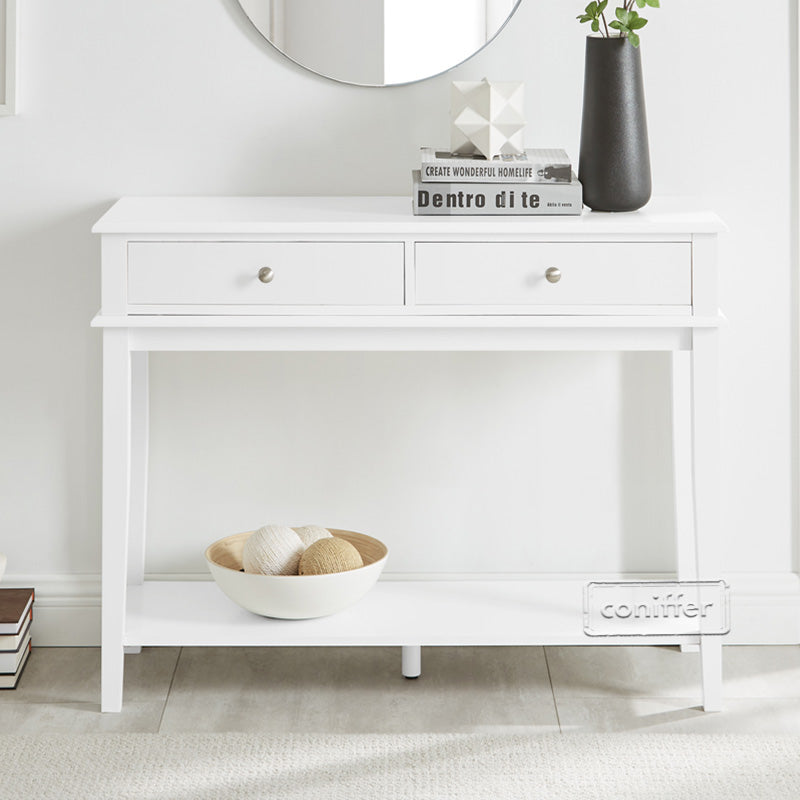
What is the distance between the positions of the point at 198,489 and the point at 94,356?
0.33m

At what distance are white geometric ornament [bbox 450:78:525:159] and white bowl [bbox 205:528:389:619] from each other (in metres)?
0.75

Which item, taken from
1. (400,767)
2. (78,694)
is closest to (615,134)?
(400,767)

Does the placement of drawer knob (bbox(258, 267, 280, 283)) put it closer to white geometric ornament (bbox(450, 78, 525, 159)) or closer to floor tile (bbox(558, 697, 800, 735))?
white geometric ornament (bbox(450, 78, 525, 159))

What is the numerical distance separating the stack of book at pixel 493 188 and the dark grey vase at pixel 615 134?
0.08 meters

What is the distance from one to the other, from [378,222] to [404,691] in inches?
33.0

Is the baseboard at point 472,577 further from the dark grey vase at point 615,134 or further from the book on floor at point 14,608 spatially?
the dark grey vase at point 615,134

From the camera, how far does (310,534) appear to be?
2.16 metres

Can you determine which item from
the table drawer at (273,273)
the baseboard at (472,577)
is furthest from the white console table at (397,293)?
the baseboard at (472,577)

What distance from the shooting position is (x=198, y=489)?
2.34 meters

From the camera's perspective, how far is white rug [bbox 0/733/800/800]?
70.7 inches

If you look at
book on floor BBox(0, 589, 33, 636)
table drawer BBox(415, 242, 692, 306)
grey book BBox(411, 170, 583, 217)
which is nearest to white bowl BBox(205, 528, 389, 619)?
book on floor BBox(0, 589, 33, 636)

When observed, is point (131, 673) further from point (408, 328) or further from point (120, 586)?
point (408, 328)

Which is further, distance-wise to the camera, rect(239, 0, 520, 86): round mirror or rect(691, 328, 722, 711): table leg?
rect(239, 0, 520, 86): round mirror
